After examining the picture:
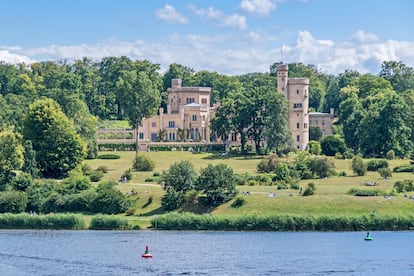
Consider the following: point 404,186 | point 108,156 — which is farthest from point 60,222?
point 108,156

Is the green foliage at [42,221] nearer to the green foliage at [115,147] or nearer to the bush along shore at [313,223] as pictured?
the bush along shore at [313,223]

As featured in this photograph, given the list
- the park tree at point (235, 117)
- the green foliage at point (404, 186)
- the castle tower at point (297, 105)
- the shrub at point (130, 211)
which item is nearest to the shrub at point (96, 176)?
the shrub at point (130, 211)

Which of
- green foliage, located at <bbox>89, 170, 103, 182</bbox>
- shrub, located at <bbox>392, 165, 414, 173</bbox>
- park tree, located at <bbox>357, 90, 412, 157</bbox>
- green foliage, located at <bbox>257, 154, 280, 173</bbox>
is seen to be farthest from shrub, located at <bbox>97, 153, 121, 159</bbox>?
shrub, located at <bbox>392, 165, 414, 173</bbox>

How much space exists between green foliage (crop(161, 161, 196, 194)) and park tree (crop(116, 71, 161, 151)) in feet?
120

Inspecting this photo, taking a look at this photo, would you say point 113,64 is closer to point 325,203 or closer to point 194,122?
point 194,122

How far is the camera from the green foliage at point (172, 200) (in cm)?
8738

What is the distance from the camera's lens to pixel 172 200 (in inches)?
3440

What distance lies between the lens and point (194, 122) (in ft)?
452

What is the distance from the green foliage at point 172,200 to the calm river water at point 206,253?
331 inches

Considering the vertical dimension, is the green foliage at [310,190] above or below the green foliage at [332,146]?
below

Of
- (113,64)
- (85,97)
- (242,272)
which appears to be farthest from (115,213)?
(113,64)

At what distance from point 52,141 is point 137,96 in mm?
20727

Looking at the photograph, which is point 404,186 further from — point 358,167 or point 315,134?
point 315,134

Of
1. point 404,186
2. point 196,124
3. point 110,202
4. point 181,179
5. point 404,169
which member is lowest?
point 110,202
